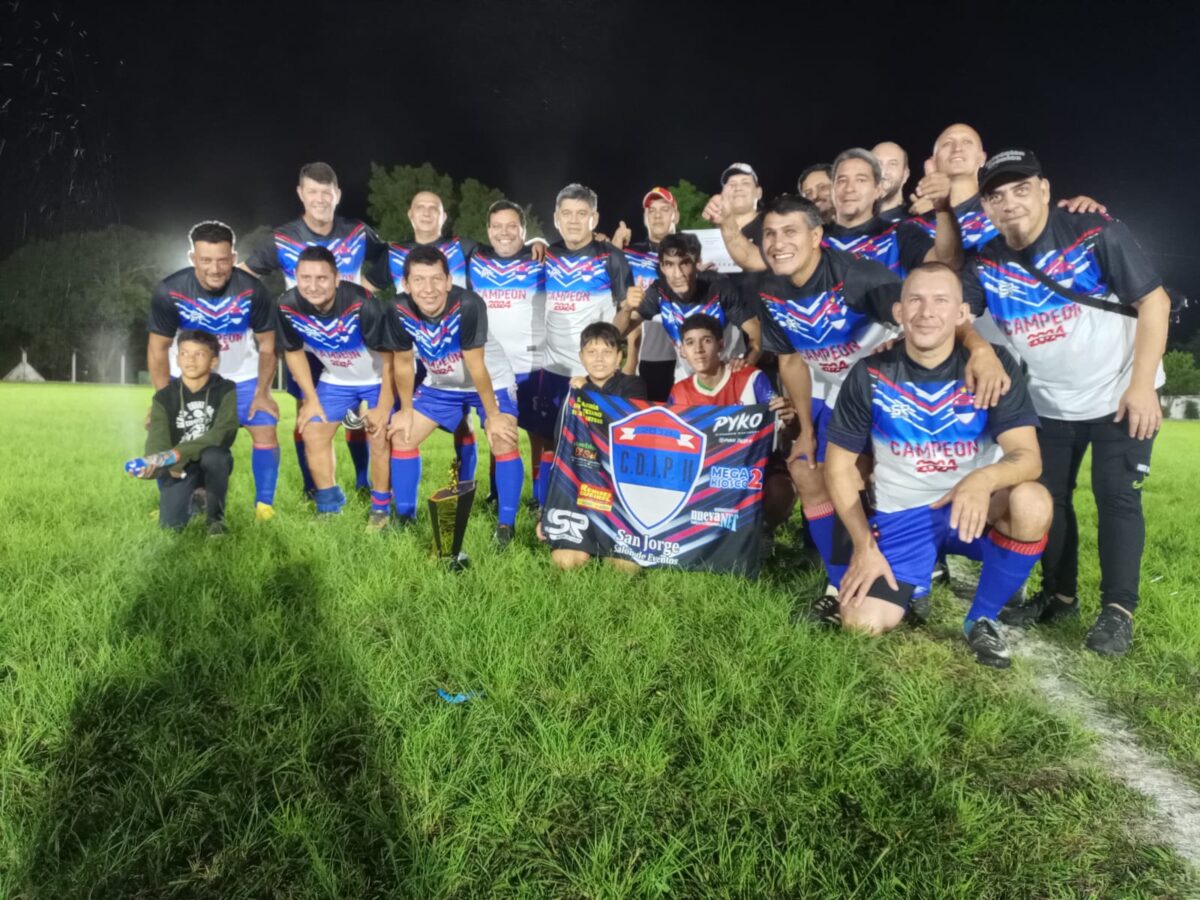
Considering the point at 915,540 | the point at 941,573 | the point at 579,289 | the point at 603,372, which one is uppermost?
the point at 579,289

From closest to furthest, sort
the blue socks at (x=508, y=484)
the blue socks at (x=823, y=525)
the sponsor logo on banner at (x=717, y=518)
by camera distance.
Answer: the blue socks at (x=823, y=525) → the sponsor logo on banner at (x=717, y=518) → the blue socks at (x=508, y=484)

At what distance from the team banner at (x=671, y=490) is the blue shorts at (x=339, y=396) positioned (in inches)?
99.9

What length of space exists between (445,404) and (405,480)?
718 mm

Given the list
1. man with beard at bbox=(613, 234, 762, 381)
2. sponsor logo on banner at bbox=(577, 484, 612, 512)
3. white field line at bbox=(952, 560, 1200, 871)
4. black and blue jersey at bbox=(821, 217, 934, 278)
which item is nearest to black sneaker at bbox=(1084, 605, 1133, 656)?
white field line at bbox=(952, 560, 1200, 871)

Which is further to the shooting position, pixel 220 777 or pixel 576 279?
pixel 576 279

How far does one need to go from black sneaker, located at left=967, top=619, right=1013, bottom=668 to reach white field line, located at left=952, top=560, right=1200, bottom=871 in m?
0.16

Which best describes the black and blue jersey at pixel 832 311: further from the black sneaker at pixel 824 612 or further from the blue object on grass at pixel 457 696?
the blue object on grass at pixel 457 696

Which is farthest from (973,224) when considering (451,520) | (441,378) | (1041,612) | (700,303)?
(441,378)

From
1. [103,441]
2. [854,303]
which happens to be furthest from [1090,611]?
[103,441]

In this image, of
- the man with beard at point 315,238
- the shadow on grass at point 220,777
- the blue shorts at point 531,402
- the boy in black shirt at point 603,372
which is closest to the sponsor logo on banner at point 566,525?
the boy in black shirt at point 603,372

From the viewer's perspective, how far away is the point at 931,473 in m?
3.59

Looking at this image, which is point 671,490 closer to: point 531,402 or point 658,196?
point 531,402

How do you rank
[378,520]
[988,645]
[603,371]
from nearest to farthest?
[988,645], [603,371], [378,520]

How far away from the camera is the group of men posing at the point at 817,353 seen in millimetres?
3445
